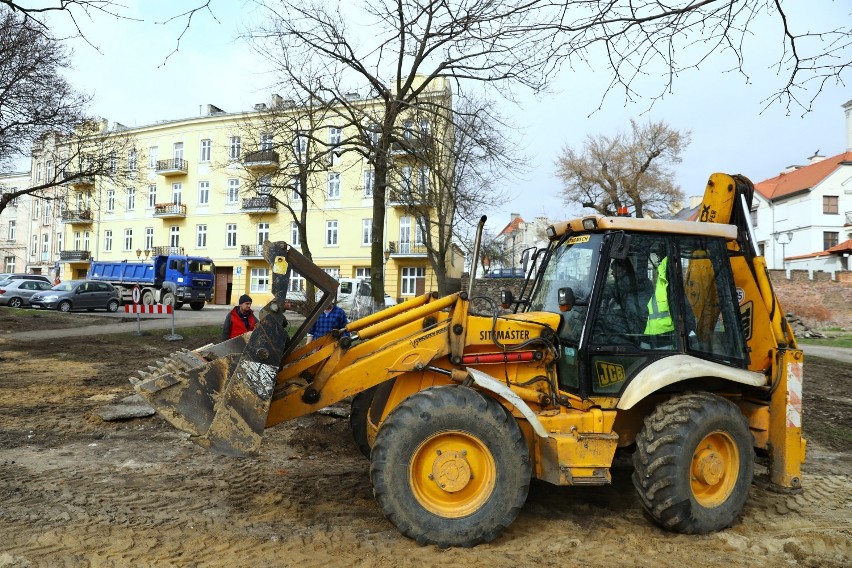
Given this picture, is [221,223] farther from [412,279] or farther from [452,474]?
[452,474]

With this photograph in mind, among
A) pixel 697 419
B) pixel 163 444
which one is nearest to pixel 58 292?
pixel 163 444

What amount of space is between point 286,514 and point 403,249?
3589 centimetres

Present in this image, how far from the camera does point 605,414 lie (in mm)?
4613

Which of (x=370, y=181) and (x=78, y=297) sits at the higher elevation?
(x=370, y=181)

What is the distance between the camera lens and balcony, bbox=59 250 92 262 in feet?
161

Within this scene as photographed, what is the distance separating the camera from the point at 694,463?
15.3 ft

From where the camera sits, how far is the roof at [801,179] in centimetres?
4569

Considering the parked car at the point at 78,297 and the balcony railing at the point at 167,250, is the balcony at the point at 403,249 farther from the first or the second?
→ the parked car at the point at 78,297

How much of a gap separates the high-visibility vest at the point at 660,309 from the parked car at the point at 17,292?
29300 millimetres

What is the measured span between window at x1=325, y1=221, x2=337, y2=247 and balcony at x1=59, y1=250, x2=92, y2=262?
20870mm

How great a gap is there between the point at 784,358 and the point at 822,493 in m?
1.54

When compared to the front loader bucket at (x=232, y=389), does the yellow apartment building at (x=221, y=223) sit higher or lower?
higher

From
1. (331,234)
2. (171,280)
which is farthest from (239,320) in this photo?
(331,234)

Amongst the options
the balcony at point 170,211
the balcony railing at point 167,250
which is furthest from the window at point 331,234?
the balcony railing at point 167,250
